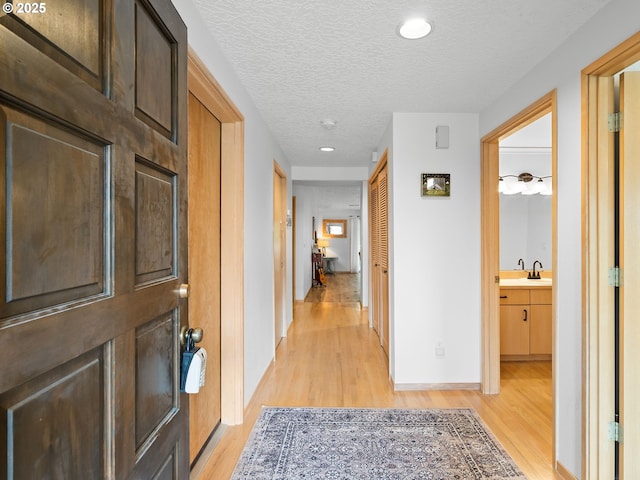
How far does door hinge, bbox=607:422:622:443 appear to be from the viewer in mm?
1640

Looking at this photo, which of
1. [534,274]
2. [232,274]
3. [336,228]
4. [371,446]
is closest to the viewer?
[371,446]

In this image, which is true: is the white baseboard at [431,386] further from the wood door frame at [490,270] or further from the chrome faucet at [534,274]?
the chrome faucet at [534,274]

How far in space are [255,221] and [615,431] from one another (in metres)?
2.54

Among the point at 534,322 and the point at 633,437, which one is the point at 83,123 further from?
the point at 534,322

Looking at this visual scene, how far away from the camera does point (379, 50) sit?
1.95m

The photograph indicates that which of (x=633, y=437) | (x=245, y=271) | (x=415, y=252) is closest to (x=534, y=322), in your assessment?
(x=415, y=252)

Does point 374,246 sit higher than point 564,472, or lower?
higher

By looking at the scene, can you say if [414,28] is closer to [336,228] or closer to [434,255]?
[434,255]

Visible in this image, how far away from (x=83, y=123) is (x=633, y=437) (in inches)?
A: 95.6

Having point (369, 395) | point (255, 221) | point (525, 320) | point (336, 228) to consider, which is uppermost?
point (336, 228)

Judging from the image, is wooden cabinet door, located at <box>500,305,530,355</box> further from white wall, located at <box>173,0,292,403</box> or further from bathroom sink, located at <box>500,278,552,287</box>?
white wall, located at <box>173,0,292,403</box>

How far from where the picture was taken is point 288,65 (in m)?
2.12

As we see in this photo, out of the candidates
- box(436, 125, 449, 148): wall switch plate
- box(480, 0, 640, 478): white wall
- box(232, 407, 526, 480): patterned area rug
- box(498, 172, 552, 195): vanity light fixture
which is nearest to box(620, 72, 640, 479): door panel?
box(480, 0, 640, 478): white wall

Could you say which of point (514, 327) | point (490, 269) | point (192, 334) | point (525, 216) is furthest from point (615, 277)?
point (525, 216)
